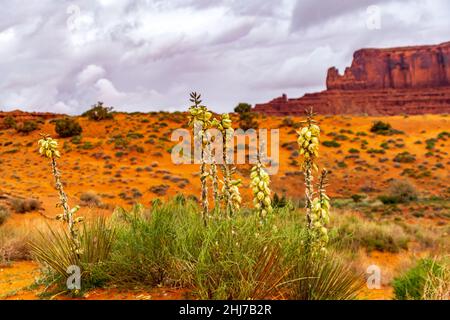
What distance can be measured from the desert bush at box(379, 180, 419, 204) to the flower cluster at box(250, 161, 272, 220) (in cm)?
2195

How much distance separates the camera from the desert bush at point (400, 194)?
25109mm

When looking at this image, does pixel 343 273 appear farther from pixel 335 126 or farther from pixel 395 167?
pixel 335 126

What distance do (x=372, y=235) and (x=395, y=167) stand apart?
22800 mm

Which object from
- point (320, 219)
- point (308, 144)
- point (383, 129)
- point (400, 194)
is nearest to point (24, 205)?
point (320, 219)

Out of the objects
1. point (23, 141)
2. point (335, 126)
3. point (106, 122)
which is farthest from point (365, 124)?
point (23, 141)

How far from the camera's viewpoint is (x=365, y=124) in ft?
168

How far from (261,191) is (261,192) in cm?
4

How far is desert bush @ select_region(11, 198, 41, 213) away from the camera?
56.1 feet

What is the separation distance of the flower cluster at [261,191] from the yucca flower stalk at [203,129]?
0.55 m

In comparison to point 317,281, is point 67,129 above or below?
above

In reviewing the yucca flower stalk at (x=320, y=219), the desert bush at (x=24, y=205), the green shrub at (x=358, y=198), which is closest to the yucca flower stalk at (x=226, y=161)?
the yucca flower stalk at (x=320, y=219)

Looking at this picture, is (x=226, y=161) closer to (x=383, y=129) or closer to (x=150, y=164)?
(x=150, y=164)

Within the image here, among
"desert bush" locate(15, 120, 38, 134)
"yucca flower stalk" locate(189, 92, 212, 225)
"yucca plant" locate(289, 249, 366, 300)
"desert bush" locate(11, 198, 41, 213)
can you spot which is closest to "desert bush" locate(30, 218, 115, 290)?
"yucca flower stalk" locate(189, 92, 212, 225)

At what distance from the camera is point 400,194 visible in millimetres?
26172
